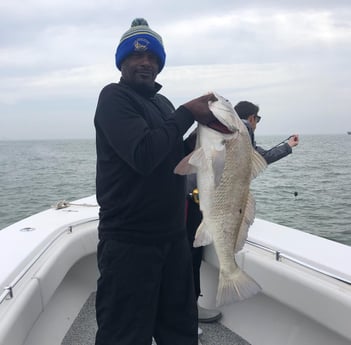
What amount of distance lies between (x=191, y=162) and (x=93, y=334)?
2.23 metres

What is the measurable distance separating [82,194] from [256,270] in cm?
1375

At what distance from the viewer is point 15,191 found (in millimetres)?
16922

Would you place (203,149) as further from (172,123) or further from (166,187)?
(166,187)

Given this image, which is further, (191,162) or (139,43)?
(139,43)

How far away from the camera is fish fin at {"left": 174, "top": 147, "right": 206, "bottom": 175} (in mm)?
1913

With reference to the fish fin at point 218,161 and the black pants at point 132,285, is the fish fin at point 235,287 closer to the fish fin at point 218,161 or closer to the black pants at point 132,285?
the black pants at point 132,285

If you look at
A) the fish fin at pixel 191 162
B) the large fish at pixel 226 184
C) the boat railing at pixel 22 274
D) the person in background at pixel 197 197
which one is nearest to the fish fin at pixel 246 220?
the large fish at pixel 226 184

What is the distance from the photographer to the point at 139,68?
220cm

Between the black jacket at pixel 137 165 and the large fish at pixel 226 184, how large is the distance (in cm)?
15

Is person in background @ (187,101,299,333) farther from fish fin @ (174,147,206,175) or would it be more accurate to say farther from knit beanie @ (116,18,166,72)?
knit beanie @ (116,18,166,72)

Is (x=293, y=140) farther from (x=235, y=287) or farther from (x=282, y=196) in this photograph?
(x=282, y=196)

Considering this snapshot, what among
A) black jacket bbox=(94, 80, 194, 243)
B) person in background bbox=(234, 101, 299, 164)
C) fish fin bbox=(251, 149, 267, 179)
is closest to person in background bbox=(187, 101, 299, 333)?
person in background bbox=(234, 101, 299, 164)

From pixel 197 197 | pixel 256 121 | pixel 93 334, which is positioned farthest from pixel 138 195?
pixel 256 121

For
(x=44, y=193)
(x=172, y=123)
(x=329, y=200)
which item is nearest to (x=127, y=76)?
(x=172, y=123)
